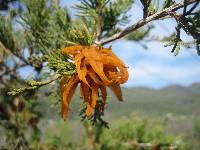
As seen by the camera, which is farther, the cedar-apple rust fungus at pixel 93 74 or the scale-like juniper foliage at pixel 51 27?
the scale-like juniper foliage at pixel 51 27

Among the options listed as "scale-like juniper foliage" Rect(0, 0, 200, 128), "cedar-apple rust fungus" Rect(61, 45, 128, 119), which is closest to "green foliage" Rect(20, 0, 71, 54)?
"scale-like juniper foliage" Rect(0, 0, 200, 128)

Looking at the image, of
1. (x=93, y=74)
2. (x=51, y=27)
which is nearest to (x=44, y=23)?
(x=51, y=27)

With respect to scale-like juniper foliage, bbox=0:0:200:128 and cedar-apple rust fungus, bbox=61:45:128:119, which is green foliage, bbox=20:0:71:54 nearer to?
scale-like juniper foliage, bbox=0:0:200:128

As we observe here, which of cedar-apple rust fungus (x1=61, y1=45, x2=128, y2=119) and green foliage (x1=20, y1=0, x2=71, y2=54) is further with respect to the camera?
green foliage (x1=20, y1=0, x2=71, y2=54)

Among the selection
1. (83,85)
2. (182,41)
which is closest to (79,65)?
(83,85)

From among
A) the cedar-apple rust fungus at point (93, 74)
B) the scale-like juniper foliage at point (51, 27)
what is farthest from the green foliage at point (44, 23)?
the cedar-apple rust fungus at point (93, 74)

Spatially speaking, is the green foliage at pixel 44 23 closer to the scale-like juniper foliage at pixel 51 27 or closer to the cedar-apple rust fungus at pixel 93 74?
the scale-like juniper foliage at pixel 51 27

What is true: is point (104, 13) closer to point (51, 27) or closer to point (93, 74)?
point (51, 27)

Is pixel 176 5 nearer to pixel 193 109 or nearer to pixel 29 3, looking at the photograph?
pixel 29 3

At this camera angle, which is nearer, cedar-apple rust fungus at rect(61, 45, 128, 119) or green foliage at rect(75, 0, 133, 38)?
cedar-apple rust fungus at rect(61, 45, 128, 119)
